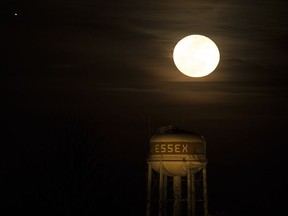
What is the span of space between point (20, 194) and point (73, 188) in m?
7.06

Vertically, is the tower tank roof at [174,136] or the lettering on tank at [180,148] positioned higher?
the tower tank roof at [174,136]

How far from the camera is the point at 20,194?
1348 inches

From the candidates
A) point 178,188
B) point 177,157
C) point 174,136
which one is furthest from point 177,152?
point 178,188

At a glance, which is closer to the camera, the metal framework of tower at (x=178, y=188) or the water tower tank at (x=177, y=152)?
the water tower tank at (x=177, y=152)

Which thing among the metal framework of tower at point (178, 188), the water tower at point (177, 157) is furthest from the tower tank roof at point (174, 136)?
the metal framework of tower at point (178, 188)

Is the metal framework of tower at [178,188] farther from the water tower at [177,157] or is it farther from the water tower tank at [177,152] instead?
the water tower tank at [177,152]

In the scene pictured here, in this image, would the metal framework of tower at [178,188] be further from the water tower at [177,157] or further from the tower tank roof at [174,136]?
the tower tank roof at [174,136]

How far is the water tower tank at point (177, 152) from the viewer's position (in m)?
25.9

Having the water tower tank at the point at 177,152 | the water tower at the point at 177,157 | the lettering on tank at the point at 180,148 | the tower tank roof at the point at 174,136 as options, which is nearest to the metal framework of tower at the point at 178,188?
the water tower at the point at 177,157

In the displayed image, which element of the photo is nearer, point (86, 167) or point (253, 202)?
point (86, 167)

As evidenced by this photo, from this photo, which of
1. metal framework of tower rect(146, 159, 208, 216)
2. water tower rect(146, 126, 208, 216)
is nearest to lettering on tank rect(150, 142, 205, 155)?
water tower rect(146, 126, 208, 216)

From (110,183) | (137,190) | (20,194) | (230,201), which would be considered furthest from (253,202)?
(20,194)

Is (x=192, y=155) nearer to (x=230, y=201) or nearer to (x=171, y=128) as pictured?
(x=171, y=128)

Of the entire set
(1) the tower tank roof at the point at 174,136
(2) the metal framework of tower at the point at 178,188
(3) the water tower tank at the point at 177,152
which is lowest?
(2) the metal framework of tower at the point at 178,188
